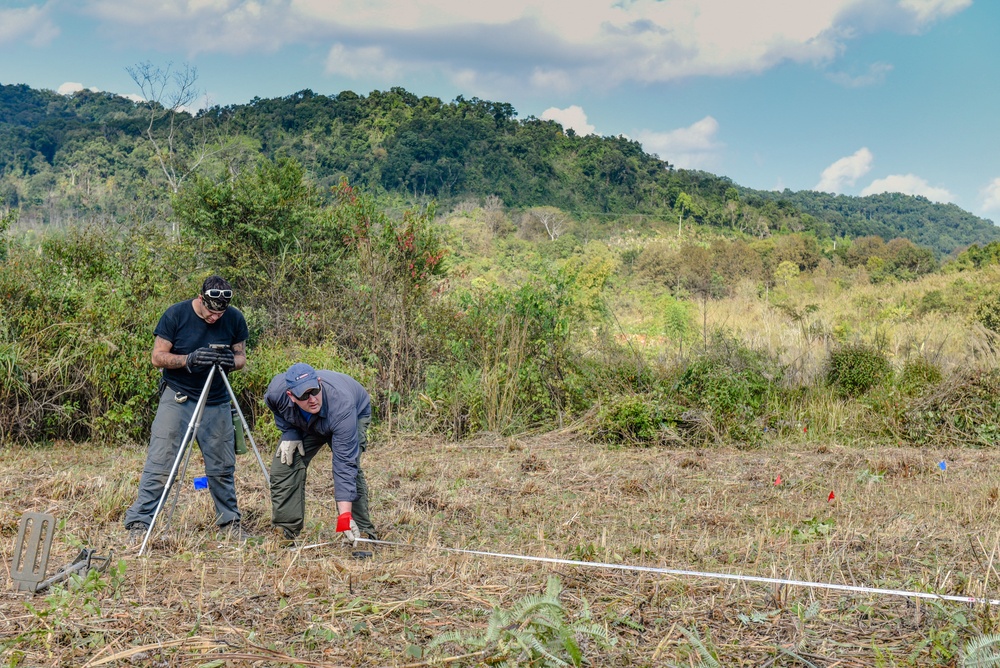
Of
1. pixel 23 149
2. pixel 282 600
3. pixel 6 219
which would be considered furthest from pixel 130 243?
pixel 23 149

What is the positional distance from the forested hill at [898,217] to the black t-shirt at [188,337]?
54215 millimetres

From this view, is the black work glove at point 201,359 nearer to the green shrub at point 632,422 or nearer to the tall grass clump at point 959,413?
the green shrub at point 632,422

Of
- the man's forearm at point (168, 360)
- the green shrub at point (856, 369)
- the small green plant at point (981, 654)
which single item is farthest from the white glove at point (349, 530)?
the green shrub at point (856, 369)

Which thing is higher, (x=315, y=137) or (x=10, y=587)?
(x=315, y=137)

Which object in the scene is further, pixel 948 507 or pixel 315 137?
pixel 315 137

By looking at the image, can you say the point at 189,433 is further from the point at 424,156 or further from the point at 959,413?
the point at 424,156

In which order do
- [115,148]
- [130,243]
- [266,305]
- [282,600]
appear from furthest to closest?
[115,148]
[266,305]
[130,243]
[282,600]

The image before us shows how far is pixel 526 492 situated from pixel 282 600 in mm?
3958

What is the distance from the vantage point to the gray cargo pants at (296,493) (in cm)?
569

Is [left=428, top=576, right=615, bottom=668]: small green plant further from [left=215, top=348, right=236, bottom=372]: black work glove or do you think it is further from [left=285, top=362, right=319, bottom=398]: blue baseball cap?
[left=215, top=348, right=236, bottom=372]: black work glove

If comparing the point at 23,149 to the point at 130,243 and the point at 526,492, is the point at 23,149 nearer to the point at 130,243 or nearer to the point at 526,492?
the point at 130,243

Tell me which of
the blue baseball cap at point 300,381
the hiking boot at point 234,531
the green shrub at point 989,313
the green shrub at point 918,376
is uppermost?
the green shrub at point 989,313

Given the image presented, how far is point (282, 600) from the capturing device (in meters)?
4.03

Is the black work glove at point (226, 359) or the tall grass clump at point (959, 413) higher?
the black work glove at point (226, 359)
